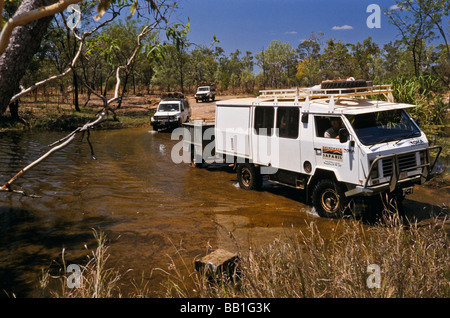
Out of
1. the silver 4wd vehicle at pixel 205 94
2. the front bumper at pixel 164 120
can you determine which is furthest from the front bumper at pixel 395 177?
the silver 4wd vehicle at pixel 205 94

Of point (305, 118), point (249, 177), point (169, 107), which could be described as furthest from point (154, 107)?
point (305, 118)

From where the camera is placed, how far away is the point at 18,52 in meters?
3.51

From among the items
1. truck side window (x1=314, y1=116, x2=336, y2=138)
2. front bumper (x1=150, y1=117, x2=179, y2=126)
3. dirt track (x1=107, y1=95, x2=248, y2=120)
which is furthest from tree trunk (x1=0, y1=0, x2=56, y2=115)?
dirt track (x1=107, y1=95, x2=248, y2=120)

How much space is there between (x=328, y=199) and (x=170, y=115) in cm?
1568

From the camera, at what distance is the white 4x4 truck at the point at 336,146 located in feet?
22.4

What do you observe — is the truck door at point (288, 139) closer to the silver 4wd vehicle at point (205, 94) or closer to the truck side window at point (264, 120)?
the truck side window at point (264, 120)

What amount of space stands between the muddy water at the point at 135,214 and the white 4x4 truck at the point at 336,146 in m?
0.77

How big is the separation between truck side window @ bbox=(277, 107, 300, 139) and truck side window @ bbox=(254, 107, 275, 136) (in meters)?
0.27

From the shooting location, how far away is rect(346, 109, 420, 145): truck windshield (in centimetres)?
715

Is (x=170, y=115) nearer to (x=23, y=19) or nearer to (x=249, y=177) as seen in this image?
(x=249, y=177)

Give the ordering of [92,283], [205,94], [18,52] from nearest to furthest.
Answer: [18,52] → [92,283] → [205,94]
